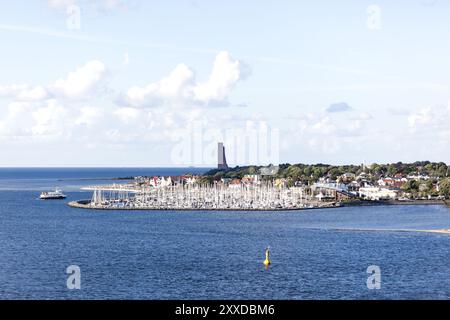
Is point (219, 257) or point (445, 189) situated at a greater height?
point (445, 189)

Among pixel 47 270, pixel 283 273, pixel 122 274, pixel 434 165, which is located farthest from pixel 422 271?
pixel 434 165

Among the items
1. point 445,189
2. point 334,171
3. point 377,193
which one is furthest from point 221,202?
point 334,171

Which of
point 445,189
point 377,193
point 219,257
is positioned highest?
point 445,189

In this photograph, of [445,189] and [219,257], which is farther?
[445,189]

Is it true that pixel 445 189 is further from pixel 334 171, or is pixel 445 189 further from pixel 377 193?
pixel 334 171

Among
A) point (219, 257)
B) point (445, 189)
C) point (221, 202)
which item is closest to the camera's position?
point (219, 257)

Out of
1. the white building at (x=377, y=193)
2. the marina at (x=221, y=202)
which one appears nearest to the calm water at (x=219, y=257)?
the marina at (x=221, y=202)

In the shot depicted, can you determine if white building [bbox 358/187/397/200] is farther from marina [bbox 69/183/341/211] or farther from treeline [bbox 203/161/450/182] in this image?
treeline [bbox 203/161/450/182]

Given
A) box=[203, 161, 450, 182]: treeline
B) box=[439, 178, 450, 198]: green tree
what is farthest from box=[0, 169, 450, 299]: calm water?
box=[203, 161, 450, 182]: treeline

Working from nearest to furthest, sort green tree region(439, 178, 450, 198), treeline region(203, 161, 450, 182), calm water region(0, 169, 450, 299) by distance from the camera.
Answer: calm water region(0, 169, 450, 299) < green tree region(439, 178, 450, 198) < treeline region(203, 161, 450, 182)
